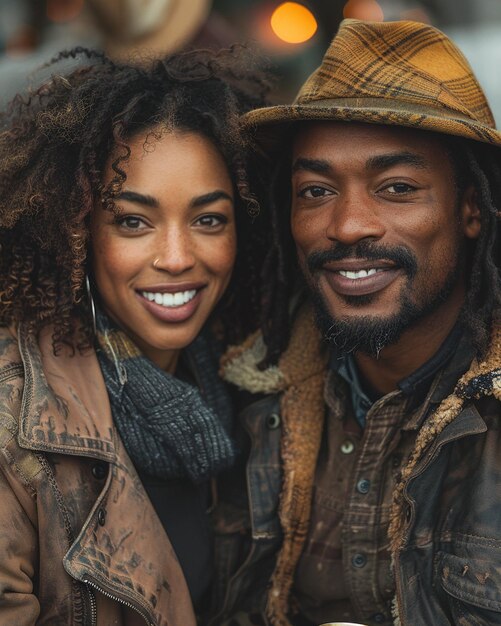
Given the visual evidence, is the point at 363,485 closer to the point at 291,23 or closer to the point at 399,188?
the point at 399,188

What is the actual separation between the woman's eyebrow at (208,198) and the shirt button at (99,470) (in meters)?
0.92

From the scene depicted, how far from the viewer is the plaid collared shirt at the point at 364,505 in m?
2.73

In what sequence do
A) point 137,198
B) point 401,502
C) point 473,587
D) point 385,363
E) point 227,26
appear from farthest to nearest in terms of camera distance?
point 227,26 < point 385,363 < point 137,198 < point 401,502 < point 473,587

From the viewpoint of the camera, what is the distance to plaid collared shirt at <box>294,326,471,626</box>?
2729mm

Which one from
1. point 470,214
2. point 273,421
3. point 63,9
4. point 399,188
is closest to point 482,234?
point 470,214

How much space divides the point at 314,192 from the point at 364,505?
1107 mm

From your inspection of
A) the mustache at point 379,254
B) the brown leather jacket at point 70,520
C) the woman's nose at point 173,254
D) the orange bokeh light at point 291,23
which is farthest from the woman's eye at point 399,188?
the orange bokeh light at point 291,23

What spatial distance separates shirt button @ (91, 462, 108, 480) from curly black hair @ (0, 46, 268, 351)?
45 cm

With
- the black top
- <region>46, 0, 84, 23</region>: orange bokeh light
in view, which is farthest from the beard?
<region>46, 0, 84, 23</region>: orange bokeh light

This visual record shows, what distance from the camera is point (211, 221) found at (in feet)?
9.34

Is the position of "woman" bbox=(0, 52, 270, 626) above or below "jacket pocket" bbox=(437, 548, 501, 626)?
above

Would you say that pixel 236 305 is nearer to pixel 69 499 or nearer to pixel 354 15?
pixel 69 499

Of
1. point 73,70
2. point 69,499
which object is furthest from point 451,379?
point 73,70

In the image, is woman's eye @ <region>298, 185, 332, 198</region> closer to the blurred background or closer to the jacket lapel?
the jacket lapel
